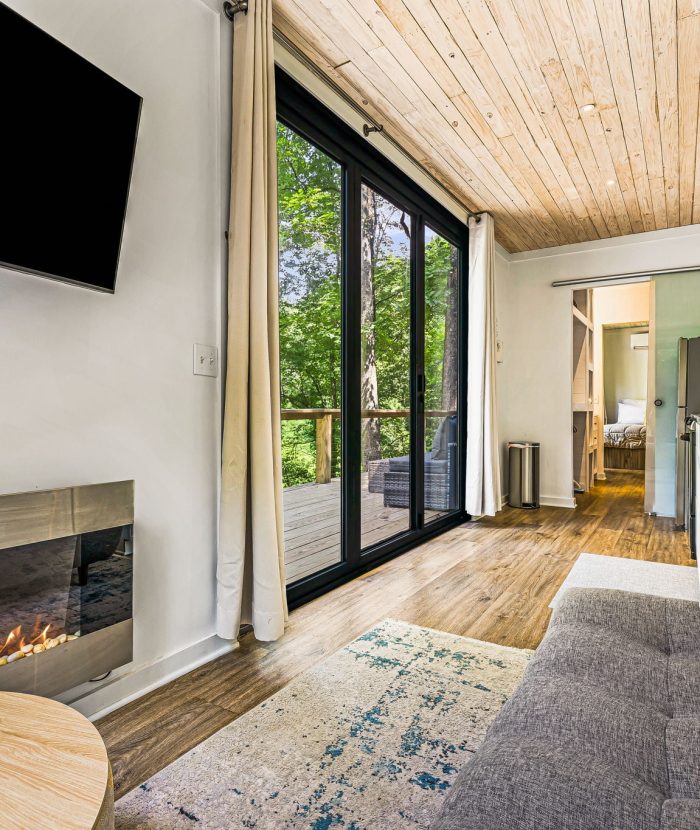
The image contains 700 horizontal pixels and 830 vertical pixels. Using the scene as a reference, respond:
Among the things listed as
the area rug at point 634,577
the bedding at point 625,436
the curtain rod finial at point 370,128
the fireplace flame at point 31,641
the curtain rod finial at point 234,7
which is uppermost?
the curtain rod finial at point 370,128

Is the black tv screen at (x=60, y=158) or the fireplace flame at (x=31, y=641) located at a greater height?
the black tv screen at (x=60, y=158)

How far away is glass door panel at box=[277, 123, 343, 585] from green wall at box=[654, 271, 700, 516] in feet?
10.6

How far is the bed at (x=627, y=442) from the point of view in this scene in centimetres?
720

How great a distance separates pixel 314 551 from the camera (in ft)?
9.11

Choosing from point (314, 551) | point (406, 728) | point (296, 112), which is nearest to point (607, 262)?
point (296, 112)

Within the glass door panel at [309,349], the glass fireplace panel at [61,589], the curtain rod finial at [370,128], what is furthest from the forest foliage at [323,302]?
the glass fireplace panel at [61,589]

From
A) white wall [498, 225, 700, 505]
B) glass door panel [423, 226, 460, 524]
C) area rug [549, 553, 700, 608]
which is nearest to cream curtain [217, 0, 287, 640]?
area rug [549, 553, 700, 608]

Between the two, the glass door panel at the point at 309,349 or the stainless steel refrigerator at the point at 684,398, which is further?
the stainless steel refrigerator at the point at 684,398

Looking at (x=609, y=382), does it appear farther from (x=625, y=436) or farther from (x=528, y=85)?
(x=528, y=85)

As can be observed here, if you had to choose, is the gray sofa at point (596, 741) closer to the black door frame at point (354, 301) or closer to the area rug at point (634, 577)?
the area rug at point (634, 577)

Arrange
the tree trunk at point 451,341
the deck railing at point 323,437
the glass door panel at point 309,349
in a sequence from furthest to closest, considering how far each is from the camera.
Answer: the tree trunk at point 451,341 → the deck railing at point 323,437 → the glass door panel at point 309,349

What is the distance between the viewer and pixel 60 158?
1335 millimetres

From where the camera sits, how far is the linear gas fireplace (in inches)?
52.6

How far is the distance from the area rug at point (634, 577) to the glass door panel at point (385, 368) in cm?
111
